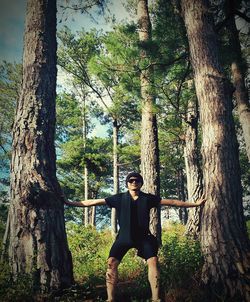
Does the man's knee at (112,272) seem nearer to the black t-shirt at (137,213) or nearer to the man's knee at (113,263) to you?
the man's knee at (113,263)

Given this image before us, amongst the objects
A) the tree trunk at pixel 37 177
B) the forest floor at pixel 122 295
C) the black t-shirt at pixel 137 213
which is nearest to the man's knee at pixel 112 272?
the forest floor at pixel 122 295

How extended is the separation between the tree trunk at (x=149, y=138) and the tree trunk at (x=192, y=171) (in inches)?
75.0

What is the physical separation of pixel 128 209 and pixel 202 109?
2427 mm

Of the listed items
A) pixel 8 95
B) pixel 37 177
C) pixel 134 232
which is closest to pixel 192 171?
pixel 134 232

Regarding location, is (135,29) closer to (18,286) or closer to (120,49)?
(120,49)

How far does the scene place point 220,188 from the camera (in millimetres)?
4746

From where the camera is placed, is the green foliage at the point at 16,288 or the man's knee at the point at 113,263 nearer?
the green foliage at the point at 16,288

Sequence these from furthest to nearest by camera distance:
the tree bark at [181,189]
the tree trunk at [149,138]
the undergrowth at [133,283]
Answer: the tree bark at [181,189]
the tree trunk at [149,138]
the undergrowth at [133,283]

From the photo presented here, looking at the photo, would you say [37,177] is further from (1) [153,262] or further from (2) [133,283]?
(2) [133,283]

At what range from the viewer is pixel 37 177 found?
4.43 m

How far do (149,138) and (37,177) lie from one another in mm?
5423

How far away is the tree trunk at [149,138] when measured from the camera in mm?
8406

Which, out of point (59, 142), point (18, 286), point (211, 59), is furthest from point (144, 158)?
point (59, 142)

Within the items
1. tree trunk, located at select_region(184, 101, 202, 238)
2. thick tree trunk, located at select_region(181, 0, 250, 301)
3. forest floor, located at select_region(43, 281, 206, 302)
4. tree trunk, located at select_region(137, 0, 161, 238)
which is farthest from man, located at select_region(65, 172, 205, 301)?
tree trunk, located at select_region(184, 101, 202, 238)
